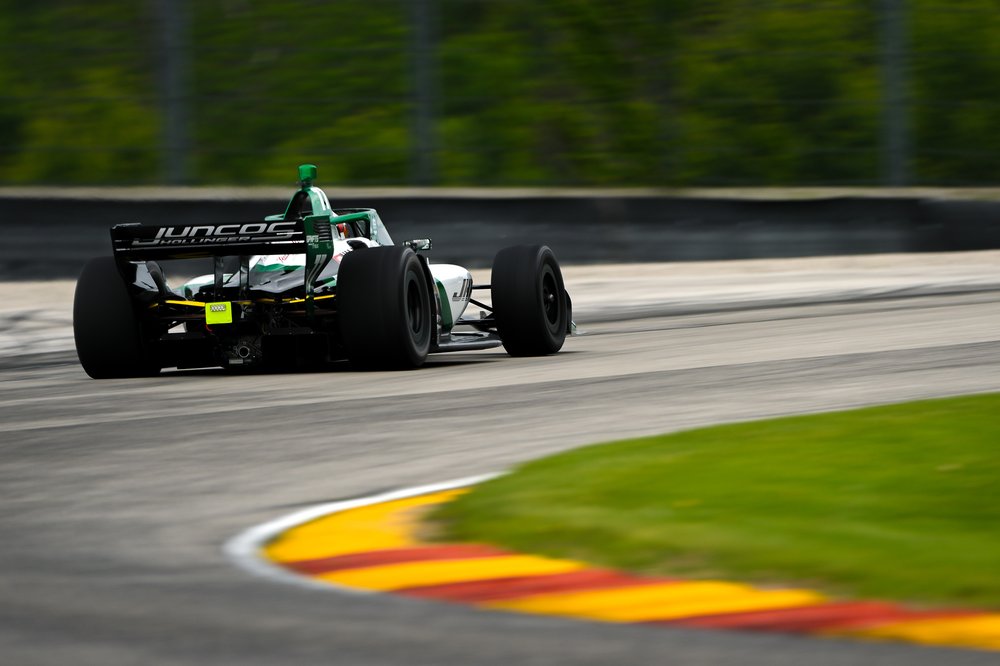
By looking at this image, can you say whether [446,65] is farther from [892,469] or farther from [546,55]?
[892,469]

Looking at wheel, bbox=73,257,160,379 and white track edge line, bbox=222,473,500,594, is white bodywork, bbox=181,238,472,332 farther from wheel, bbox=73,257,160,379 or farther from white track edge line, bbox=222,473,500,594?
white track edge line, bbox=222,473,500,594

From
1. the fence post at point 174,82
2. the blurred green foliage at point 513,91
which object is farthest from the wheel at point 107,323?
the fence post at point 174,82

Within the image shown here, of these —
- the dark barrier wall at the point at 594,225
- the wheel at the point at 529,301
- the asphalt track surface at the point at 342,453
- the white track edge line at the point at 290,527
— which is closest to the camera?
the asphalt track surface at the point at 342,453

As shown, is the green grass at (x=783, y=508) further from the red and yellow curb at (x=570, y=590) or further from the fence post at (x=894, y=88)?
the fence post at (x=894, y=88)

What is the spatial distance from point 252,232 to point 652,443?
4279 mm

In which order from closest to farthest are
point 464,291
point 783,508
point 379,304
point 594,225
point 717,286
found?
point 783,508
point 379,304
point 464,291
point 717,286
point 594,225

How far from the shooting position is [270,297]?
35.4ft

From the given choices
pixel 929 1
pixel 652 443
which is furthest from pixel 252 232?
pixel 929 1

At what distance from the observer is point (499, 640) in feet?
13.4

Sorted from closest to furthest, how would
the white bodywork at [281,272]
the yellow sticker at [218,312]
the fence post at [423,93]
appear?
the yellow sticker at [218,312], the white bodywork at [281,272], the fence post at [423,93]

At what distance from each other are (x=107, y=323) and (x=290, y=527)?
5774mm

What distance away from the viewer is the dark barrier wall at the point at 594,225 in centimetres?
1733

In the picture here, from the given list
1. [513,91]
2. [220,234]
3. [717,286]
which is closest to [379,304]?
[220,234]

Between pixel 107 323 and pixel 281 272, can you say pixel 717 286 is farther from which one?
pixel 107 323
